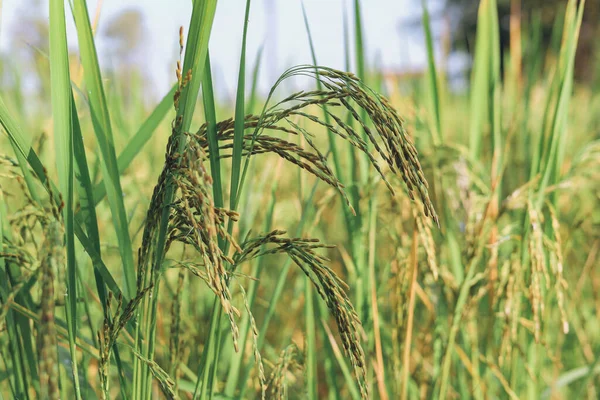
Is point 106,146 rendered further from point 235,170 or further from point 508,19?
point 508,19

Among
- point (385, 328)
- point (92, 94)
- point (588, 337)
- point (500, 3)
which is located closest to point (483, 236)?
point (385, 328)

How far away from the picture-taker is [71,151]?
0.58 metres

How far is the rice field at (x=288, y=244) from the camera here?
1.87 ft

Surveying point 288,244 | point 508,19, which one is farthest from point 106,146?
point 508,19

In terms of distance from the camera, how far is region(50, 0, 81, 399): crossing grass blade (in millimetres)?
577

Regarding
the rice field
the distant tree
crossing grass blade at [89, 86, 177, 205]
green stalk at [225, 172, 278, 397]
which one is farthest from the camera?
the distant tree

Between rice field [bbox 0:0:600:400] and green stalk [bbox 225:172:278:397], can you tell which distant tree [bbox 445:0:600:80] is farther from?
green stalk [bbox 225:172:278:397]

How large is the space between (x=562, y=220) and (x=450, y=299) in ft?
2.90

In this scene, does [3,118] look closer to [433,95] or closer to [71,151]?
A: [71,151]

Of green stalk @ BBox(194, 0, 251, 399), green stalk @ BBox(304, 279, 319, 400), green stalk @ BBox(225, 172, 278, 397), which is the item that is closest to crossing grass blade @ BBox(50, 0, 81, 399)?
green stalk @ BBox(194, 0, 251, 399)

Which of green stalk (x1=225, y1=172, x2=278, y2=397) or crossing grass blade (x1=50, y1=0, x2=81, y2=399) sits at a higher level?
crossing grass blade (x1=50, y1=0, x2=81, y2=399)

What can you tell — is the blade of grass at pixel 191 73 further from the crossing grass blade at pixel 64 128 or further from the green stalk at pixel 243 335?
the green stalk at pixel 243 335

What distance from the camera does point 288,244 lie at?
59 centimetres

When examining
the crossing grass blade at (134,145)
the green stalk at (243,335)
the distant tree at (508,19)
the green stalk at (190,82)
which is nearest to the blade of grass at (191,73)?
the green stalk at (190,82)
